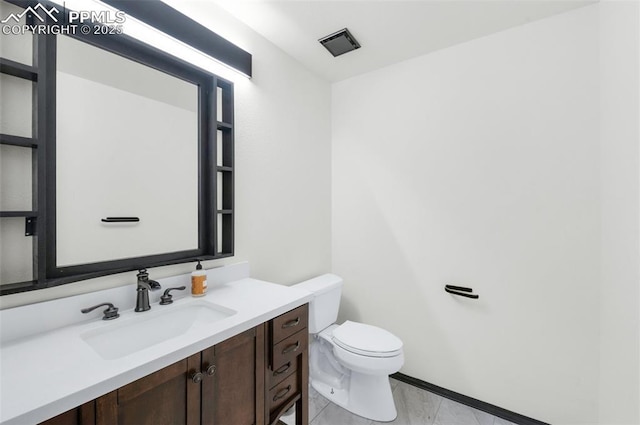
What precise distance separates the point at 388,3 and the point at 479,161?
42.9 inches

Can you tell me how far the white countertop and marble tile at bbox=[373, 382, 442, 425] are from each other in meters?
1.24

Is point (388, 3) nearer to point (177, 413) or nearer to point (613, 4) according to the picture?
point (613, 4)

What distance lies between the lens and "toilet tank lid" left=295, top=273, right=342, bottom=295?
74.4 inches

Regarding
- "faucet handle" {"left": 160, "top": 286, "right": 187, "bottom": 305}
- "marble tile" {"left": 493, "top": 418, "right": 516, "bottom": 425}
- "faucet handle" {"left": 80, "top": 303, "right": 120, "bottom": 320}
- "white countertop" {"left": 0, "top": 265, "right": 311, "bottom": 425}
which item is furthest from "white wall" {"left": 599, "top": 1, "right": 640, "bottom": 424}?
"faucet handle" {"left": 80, "top": 303, "right": 120, "bottom": 320}

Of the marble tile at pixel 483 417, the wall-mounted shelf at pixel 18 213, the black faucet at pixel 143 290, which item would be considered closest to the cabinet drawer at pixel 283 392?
the black faucet at pixel 143 290

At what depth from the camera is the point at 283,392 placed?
4.19 feet

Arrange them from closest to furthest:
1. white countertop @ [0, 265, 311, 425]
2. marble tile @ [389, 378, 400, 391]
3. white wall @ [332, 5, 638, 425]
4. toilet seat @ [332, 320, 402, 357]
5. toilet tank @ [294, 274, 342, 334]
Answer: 1. white countertop @ [0, 265, 311, 425]
2. white wall @ [332, 5, 638, 425]
3. toilet seat @ [332, 320, 402, 357]
4. toilet tank @ [294, 274, 342, 334]
5. marble tile @ [389, 378, 400, 391]

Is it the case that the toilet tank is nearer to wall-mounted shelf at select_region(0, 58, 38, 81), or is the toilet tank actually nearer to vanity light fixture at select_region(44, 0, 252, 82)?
vanity light fixture at select_region(44, 0, 252, 82)

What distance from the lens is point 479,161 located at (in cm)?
180

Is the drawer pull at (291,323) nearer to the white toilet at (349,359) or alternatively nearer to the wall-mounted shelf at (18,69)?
the white toilet at (349,359)

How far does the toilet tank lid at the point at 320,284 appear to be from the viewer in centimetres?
189

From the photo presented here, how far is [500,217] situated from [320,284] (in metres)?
1.25

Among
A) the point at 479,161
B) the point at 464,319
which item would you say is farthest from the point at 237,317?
the point at 479,161

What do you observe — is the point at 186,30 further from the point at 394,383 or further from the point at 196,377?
the point at 394,383
